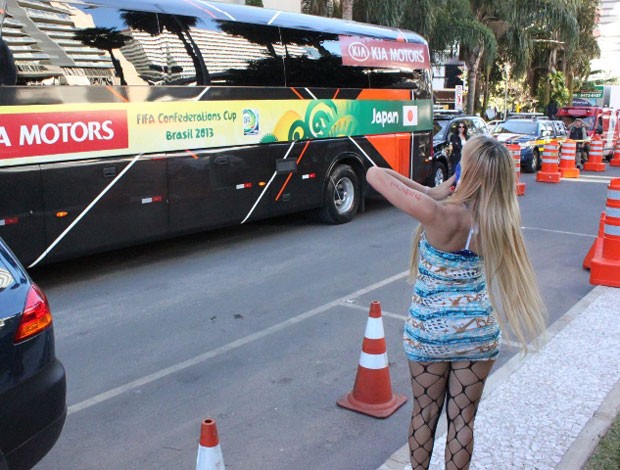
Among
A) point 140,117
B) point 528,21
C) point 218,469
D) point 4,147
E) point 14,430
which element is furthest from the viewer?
point 528,21

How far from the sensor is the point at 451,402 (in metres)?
3.02

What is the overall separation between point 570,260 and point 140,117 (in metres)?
6.02

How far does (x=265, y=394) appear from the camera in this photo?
188 inches

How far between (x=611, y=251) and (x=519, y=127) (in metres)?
15.4

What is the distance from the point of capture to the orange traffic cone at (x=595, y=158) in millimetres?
21875

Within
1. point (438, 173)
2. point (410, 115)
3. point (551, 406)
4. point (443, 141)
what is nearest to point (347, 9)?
point (443, 141)

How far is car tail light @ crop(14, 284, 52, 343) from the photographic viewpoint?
301 centimetres

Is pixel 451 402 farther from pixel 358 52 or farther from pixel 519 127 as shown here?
pixel 519 127

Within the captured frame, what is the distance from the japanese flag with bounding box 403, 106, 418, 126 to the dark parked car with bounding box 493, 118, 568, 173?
8.14 meters

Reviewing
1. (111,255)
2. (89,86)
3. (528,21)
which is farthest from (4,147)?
(528,21)

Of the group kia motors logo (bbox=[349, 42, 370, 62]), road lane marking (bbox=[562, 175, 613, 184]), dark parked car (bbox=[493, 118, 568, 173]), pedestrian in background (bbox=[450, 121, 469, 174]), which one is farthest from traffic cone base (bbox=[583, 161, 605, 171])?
kia motors logo (bbox=[349, 42, 370, 62])

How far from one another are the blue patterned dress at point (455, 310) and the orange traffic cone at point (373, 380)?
1305mm

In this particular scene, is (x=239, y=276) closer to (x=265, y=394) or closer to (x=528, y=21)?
(x=265, y=394)

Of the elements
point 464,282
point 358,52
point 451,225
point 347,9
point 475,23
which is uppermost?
point 475,23
